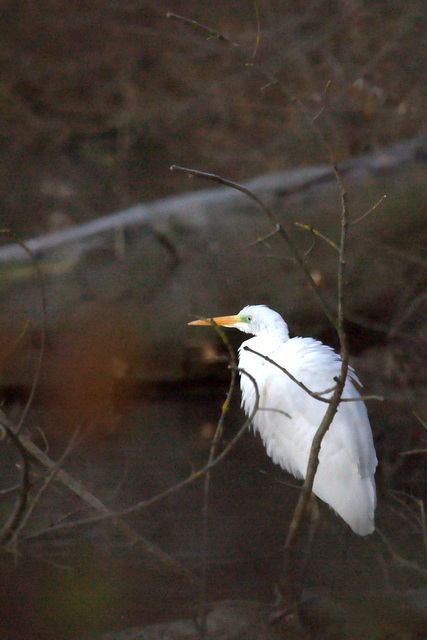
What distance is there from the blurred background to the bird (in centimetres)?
16

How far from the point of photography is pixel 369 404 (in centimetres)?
305

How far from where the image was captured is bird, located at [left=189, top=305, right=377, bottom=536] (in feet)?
5.36

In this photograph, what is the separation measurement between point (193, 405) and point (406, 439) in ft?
3.56

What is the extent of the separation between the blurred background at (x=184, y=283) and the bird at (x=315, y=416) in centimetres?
16

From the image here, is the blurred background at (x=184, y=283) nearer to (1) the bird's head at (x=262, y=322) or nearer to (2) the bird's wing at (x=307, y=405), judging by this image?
(2) the bird's wing at (x=307, y=405)

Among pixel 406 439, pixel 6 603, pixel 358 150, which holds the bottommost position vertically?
pixel 6 603

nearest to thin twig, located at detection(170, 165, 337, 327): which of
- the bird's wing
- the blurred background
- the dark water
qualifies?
the blurred background

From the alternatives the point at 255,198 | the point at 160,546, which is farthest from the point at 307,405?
the point at 255,198

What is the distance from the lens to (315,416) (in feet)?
5.46

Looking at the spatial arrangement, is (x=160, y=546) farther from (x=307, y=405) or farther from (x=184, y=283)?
(x=184, y=283)

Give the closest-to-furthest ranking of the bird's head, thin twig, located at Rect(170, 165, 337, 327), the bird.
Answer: thin twig, located at Rect(170, 165, 337, 327), the bird, the bird's head

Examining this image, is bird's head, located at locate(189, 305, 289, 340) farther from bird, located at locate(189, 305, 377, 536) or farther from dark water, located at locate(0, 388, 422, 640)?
dark water, located at locate(0, 388, 422, 640)

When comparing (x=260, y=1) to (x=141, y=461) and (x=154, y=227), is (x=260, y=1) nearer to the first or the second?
(x=154, y=227)

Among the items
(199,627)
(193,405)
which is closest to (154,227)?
(193,405)
